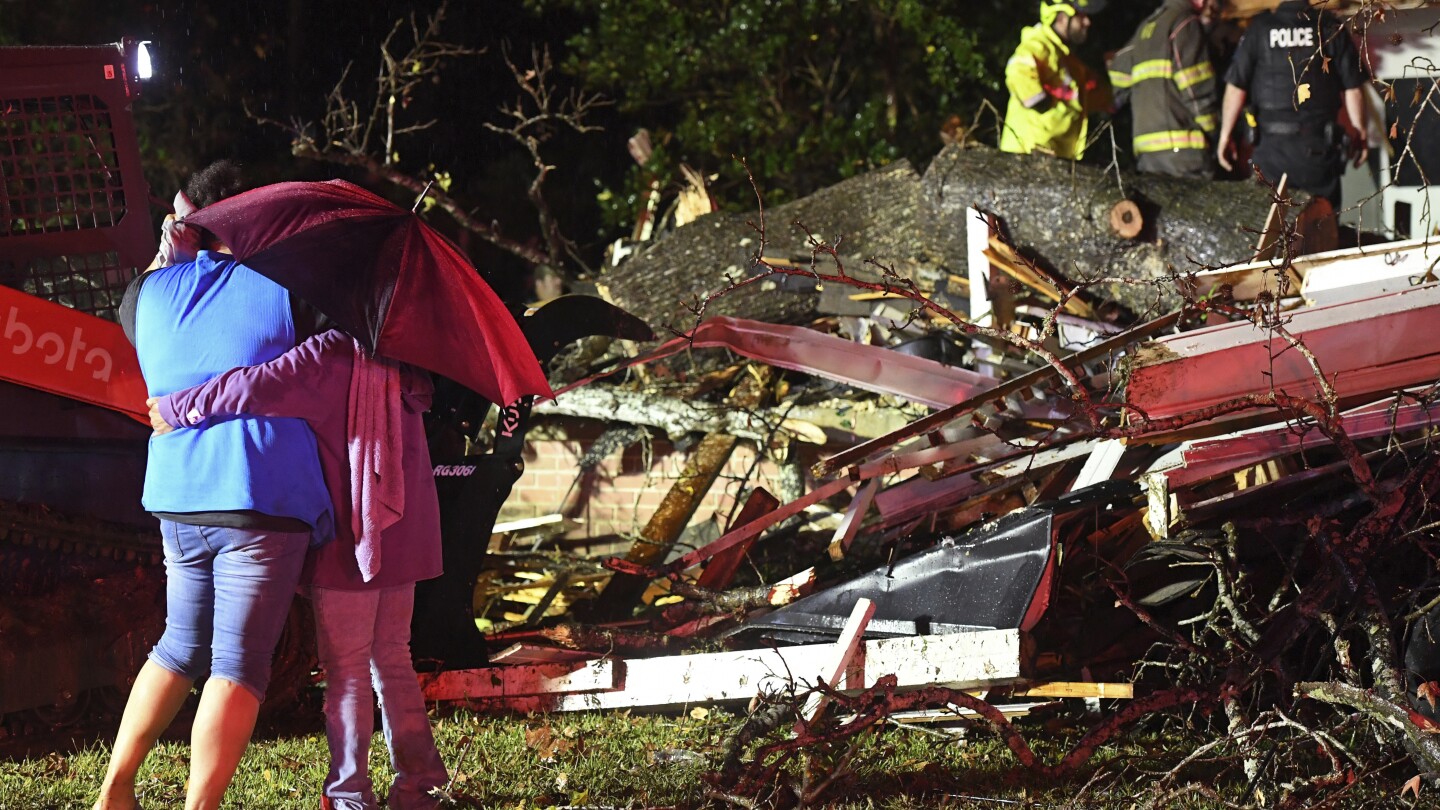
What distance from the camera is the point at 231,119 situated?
12500 millimetres

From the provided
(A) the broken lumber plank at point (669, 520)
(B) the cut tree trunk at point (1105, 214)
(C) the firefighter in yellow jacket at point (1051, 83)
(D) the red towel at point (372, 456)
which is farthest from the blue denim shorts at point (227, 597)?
(C) the firefighter in yellow jacket at point (1051, 83)

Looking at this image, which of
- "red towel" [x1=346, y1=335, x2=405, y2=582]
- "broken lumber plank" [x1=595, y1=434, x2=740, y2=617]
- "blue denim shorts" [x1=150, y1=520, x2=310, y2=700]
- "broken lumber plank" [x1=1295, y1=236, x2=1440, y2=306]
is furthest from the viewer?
"broken lumber plank" [x1=595, y1=434, x2=740, y2=617]

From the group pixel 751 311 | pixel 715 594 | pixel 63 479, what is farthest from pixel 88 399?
pixel 751 311

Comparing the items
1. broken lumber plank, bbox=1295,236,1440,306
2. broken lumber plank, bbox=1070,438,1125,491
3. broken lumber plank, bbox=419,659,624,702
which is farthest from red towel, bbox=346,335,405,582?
broken lumber plank, bbox=1295,236,1440,306

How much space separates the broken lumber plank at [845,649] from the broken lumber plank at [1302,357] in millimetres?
1145

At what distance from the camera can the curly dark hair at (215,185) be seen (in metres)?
3.93

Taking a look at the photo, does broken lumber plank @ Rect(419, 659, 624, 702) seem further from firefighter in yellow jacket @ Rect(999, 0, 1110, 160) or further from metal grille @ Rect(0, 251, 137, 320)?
firefighter in yellow jacket @ Rect(999, 0, 1110, 160)

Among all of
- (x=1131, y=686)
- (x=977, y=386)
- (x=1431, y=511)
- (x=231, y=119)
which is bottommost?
(x=1131, y=686)

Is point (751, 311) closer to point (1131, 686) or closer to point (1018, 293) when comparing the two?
point (1018, 293)

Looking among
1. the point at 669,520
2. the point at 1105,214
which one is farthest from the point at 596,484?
the point at 1105,214

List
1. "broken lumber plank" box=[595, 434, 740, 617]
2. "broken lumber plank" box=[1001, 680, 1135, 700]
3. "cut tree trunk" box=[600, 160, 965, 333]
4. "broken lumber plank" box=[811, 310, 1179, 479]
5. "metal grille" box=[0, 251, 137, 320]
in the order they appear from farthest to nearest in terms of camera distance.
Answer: "cut tree trunk" box=[600, 160, 965, 333] < "broken lumber plank" box=[595, 434, 740, 617] < "broken lumber plank" box=[811, 310, 1179, 479] < "metal grille" box=[0, 251, 137, 320] < "broken lumber plank" box=[1001, 680, 1135, 700]

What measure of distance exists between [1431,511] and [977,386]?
1887 millimetres

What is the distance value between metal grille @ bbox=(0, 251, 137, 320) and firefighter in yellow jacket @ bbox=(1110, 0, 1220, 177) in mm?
6300

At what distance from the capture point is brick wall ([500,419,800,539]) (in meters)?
7.78
